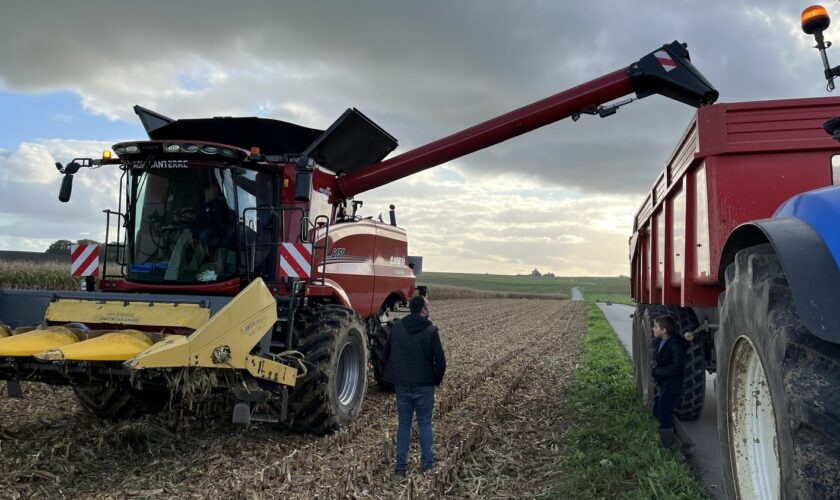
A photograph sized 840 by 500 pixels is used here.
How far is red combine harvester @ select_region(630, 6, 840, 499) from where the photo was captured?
230cm

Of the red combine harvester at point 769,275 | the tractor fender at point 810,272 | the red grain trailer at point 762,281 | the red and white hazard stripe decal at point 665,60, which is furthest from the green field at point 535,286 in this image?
the tractor fender at point 810,272

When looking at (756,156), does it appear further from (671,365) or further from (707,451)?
(707,451)

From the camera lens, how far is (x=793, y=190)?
472 centimetres

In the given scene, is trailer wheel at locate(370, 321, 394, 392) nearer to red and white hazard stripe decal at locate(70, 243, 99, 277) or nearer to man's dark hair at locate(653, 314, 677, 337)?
red and white hazard stripe decal at locate(70, 243, 99, 277)

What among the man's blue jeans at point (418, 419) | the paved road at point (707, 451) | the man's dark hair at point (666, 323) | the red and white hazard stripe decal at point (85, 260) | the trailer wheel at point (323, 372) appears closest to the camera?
the paved road at point (707, 451)

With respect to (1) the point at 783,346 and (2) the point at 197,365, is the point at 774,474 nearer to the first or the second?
(1) the point at 783,346

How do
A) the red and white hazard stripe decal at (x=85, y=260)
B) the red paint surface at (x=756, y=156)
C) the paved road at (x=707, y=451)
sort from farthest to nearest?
the red and white hazard stripe decal at (x=85, y=260), the paved road at (x=707, y=451), the red paint surface at (x=756, y=156)

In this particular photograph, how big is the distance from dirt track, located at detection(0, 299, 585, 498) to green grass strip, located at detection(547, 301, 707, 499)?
24 cm

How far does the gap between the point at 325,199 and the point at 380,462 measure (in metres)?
3.46

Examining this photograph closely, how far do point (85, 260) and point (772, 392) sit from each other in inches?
278

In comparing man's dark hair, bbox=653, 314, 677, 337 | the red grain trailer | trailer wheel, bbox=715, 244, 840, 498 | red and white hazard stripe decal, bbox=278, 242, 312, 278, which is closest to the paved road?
the red grain trailer

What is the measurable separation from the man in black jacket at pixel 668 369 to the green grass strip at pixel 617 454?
270 millimetres

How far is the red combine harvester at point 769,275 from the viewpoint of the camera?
2.30 meters

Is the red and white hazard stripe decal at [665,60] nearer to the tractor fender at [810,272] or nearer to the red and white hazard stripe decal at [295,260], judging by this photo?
the red and white hazard stripe decal at [295,260]
